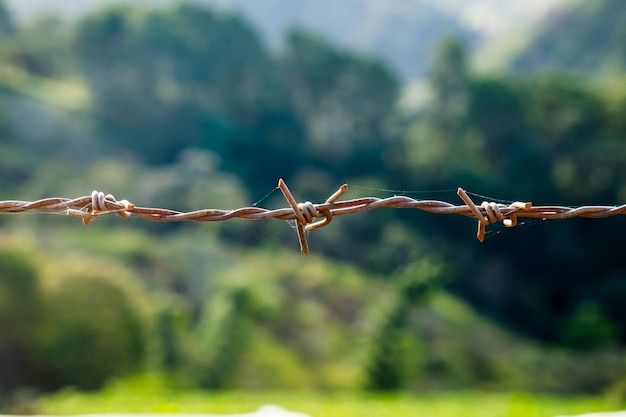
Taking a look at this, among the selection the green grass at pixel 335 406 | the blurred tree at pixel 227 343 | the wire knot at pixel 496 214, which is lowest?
the wire knot at pixel 496 214

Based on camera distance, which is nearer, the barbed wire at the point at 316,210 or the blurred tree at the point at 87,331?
the barbed wire at the point at 316,210

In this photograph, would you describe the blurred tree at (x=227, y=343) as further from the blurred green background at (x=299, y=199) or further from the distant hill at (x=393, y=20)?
the distant hill at (x=393, y=20)

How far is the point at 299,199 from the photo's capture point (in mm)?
13836

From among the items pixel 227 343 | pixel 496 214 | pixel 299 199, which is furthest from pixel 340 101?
pixel 496 214

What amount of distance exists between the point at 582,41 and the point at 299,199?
1177cm

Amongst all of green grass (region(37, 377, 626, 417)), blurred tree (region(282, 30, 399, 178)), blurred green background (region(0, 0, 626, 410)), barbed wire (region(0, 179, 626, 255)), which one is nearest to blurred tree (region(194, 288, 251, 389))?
blurred green background (region(0, 0, 626, 410))

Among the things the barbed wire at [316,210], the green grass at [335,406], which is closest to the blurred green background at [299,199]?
the green grass at [335,406]

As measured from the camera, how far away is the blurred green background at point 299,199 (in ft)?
25.3

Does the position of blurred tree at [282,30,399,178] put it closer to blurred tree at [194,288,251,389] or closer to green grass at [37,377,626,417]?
blurred tree at [194,288,251,389]

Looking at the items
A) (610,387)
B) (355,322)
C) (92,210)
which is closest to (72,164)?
(355,322)

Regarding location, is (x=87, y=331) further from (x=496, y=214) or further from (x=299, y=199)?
(x=496, y=214)

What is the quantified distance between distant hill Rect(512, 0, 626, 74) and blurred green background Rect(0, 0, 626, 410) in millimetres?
69

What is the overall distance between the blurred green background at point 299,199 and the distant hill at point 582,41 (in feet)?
0.22

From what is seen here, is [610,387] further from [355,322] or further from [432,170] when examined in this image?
[432,170]
